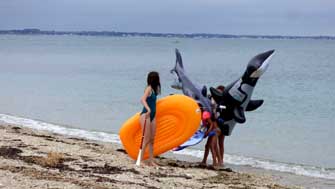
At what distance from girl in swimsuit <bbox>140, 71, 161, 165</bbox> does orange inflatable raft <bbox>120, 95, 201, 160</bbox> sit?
334 mm

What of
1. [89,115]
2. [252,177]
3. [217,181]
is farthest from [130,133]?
[89,115]

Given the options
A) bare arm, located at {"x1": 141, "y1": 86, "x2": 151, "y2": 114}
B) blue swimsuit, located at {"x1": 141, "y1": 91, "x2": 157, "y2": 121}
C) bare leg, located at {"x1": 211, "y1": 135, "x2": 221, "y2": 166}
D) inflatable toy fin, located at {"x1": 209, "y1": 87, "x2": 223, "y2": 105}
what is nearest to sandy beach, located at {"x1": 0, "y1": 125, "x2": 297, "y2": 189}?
bare leg, located at {"x1": 211, "y1": 135, "x2": 221, "y2": 166}

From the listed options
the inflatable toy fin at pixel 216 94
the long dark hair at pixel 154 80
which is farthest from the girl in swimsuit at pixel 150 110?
the inflatable toy fin at pixel 216 94

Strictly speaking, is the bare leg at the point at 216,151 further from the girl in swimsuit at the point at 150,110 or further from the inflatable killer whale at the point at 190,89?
the girl in swimsuit at the point at 150,110

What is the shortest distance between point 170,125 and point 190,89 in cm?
123

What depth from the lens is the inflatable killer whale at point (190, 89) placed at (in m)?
12.2

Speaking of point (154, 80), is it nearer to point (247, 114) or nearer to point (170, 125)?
point (170, 125)

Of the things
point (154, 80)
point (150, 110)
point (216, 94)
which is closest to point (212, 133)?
point (216, 94)

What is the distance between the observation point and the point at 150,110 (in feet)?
36.1

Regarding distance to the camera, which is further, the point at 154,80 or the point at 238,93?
the point at 238,93

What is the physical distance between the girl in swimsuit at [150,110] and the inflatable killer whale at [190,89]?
1.32 m

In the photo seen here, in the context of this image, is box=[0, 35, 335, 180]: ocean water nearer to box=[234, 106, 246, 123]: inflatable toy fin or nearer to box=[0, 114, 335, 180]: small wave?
box=[0, 114, 335, 180]: small wave

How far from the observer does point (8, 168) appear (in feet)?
32.9

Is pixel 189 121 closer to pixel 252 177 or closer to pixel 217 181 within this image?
pixel 217 181
